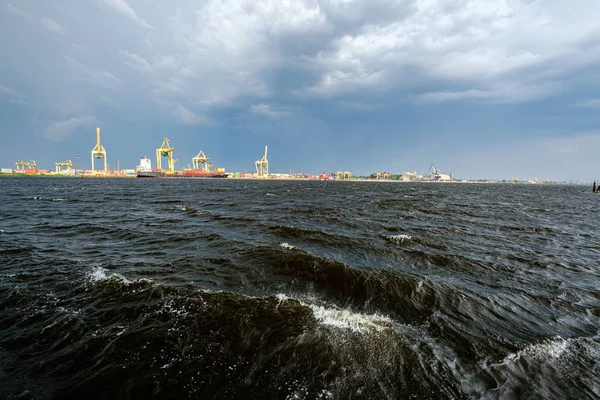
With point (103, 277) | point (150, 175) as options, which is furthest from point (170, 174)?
point (103, 277)

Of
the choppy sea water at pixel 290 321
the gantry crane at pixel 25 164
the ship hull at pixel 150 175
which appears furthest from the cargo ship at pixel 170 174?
the choppy sea water at pixel 290 321

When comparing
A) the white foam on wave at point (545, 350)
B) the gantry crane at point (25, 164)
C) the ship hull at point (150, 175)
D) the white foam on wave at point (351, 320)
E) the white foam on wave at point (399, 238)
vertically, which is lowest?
the white foam on wave at point (545, 350)

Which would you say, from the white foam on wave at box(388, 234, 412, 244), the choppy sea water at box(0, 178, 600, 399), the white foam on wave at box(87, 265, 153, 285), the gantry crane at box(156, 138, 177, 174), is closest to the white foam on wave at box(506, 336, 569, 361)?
the choppy sea water at box(0, 178, 600, 399)

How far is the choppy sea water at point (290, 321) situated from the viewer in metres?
4.39

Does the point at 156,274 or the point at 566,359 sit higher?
the point at 156,274

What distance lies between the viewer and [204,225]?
17.3 m

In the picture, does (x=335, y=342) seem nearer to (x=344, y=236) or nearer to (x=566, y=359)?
(x=566, y=359)

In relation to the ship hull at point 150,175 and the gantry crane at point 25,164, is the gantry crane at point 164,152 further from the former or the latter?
the gantry crane at point 25,164

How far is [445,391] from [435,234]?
44.5 feet

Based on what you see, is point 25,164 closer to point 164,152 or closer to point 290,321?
point 164,152

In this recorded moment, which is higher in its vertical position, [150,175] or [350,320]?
[150,175]

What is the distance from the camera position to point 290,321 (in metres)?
6.10

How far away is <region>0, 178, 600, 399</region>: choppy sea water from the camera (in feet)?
14.4

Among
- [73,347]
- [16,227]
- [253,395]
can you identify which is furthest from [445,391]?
[16,227]
